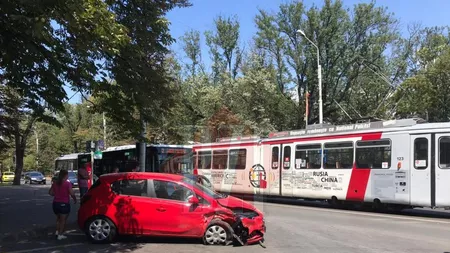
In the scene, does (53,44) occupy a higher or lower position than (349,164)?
higher

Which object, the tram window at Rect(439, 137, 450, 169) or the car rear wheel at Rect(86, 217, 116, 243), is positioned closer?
the car rear wheel at Rect(86, 217, 116, 243)

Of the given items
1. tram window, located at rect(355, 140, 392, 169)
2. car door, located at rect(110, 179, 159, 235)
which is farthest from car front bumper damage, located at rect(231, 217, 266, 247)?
tram window, located at rect(355, 140, 392, 169)

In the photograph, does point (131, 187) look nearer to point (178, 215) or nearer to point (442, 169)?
point (178, 215)

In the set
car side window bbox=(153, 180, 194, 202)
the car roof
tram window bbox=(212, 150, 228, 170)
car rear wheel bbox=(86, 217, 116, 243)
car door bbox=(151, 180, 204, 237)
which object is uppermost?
tram window bbox=(212, 150, 228, 170)

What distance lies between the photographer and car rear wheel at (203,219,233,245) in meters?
9.71

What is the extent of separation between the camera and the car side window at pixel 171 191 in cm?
988

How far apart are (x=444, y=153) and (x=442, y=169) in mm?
547

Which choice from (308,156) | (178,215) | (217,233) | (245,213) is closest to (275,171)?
(308,156)

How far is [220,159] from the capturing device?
2486 centimetres

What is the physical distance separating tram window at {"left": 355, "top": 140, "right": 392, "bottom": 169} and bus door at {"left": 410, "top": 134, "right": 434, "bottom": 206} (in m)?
0.98

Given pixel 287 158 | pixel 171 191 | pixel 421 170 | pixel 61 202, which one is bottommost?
pixel 61 202

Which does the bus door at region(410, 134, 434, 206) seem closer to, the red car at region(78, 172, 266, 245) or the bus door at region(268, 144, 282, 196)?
the bus door at region(268, 144, 282, 196)

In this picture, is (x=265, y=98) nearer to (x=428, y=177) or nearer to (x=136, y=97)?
(x=428, y=177)

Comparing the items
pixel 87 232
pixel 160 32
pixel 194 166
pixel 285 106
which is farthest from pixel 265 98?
pixel 87 232
